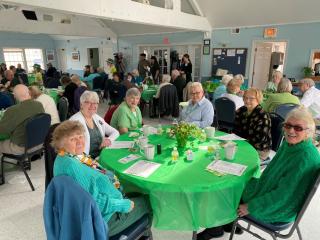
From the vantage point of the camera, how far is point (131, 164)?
1.87 meters

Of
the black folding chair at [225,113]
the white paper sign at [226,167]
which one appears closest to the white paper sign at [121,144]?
the white paper sign at [226,167]

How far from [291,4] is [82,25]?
774 cm

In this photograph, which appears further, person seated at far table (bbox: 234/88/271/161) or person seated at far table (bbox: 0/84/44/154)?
person seated at far table (bbox: 0/84/44/154)

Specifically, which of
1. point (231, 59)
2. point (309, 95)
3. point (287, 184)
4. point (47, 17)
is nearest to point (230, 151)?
point (287, 184)

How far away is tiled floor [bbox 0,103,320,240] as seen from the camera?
2.21m

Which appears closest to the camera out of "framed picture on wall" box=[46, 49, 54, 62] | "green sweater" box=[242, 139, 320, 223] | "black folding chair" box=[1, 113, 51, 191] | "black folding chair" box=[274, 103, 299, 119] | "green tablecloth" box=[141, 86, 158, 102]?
"green sweater" box=[242, 139, 320, 223]

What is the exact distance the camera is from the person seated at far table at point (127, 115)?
9.41 feet

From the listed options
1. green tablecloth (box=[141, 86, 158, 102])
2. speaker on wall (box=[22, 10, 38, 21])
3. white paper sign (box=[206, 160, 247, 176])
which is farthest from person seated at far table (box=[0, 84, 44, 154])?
speaker on wall (box=[22, 10, 38, 21])

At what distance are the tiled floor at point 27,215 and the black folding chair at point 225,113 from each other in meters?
1.55

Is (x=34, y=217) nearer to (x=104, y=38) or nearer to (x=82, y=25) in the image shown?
(x=82, y=25)

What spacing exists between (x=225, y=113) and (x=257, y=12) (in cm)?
452

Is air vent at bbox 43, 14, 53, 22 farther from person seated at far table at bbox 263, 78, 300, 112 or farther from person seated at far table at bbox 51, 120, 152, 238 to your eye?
person seated at far table at bbox 51, 120, 152, 238

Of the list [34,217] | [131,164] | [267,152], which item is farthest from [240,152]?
[34,217]

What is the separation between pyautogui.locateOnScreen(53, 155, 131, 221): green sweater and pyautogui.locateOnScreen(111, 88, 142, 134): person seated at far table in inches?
52.4
